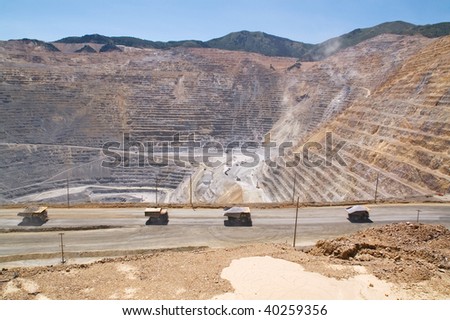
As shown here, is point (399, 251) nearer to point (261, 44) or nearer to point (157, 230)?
point (157, 230)

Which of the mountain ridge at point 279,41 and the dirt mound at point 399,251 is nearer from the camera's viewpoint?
the dirt mound at point 399,251

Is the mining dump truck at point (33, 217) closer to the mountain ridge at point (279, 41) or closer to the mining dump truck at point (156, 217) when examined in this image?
the mining dump truck at point (156, 217)

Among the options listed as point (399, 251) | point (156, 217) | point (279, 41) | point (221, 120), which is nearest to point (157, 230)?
point (156, 217)

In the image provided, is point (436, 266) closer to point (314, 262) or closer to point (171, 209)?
point (314, 262)

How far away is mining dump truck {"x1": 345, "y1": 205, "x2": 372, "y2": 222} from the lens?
2944cm

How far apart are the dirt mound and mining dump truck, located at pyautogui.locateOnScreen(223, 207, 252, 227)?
9.29 m

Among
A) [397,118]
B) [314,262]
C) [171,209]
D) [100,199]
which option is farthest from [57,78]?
[314,262]

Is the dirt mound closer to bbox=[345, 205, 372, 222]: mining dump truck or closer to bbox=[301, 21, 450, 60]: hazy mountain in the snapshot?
bbox=[345, 205, 372, 222]: mining dump truck

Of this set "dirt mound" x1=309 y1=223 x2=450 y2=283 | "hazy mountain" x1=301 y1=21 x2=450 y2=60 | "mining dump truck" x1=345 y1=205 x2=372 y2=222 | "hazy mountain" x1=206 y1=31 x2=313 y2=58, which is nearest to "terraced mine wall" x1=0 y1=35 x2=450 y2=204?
"mining dump truck" x1=345 y1=205 x2=372 y2=222

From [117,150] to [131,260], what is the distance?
54128 millimetres

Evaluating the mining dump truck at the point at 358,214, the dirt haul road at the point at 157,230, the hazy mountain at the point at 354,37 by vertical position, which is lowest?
the dirt haul road at the point at 157,230

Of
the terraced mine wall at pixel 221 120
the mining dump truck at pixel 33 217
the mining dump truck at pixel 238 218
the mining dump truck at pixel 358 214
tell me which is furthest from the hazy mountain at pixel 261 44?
the mining dump truck at pixel 33 217

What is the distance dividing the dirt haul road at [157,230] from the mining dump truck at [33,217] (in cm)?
66

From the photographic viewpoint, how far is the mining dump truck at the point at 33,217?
29016mm
